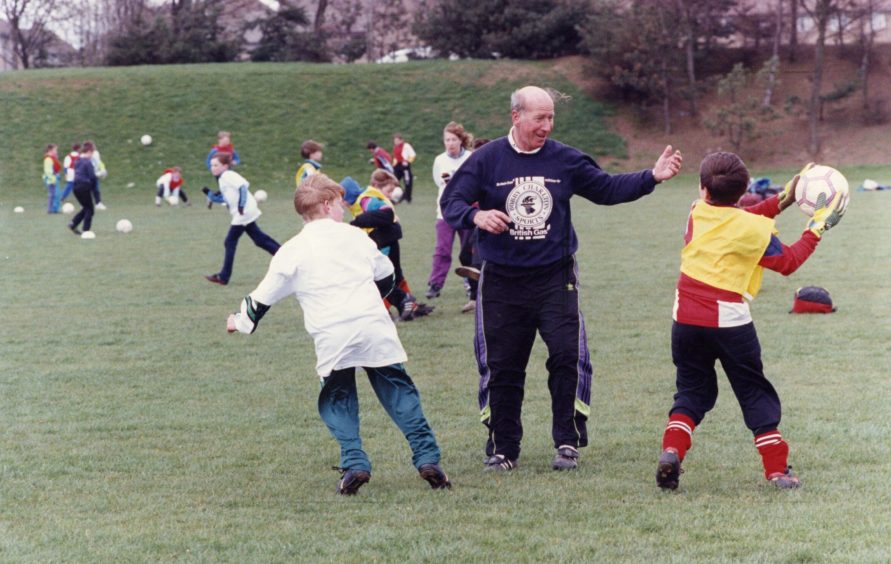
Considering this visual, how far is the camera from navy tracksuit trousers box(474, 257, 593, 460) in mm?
6191

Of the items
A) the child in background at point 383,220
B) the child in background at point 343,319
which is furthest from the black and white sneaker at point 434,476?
the child in background at point 383,220

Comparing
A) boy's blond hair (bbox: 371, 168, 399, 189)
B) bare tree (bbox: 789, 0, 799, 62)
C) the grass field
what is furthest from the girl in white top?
bare tree (bbox: 789, 0, 799, 62)

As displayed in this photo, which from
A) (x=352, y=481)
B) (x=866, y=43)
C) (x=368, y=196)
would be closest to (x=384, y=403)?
(x=352, y=481)

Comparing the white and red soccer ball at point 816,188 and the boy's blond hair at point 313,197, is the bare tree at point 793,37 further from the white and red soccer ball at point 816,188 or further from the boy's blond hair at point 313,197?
the boy's blond hair at point 313,197

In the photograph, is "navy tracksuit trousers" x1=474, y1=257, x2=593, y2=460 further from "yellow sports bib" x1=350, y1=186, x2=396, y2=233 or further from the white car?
the white car

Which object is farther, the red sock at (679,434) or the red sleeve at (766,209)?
the red sleeve at (766,209)

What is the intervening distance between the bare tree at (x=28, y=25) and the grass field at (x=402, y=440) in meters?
48.7

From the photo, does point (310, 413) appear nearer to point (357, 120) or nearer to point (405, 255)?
point (405, 255)

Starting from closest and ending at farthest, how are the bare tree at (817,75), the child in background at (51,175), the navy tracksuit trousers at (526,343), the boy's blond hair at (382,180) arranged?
the navy tracksuit trousers at (526,343) < the boy's blond hair at (382,180) < the child in background at (51,175) < the bare tree at (817,75)

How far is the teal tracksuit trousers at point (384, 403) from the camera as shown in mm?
5785

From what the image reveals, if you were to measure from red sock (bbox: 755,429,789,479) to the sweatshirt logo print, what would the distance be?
1523 millimetres

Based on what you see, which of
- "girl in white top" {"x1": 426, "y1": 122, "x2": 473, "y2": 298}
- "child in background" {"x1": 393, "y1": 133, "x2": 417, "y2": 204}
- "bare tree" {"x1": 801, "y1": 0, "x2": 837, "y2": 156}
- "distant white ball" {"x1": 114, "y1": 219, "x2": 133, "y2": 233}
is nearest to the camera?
"girl in white top" {"x1": 426, "y1": 122, "x2": 473, "y2": 298}

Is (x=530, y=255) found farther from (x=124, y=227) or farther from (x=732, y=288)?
(x=124, y=227)

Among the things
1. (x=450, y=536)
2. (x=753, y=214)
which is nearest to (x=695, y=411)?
(x=753, y=214)
